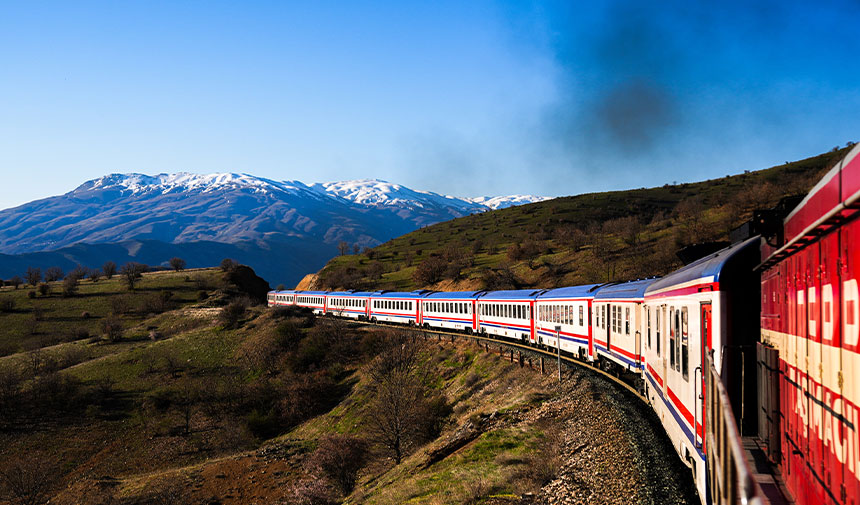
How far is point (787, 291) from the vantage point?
5.22 m

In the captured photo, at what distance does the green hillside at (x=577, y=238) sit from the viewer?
71.4 metres

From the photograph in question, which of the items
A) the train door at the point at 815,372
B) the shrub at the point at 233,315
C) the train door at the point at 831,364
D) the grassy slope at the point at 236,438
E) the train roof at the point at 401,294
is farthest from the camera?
the shrub at the point at 233,315

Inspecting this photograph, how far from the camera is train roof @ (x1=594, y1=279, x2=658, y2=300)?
17.7 m

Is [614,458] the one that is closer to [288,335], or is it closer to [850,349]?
[850,349]

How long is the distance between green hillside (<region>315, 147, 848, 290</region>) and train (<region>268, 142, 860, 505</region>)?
5257cm

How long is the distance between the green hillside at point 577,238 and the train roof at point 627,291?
38724mm

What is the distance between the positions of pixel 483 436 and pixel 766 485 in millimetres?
15780

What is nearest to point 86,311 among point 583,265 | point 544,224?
point 583,265

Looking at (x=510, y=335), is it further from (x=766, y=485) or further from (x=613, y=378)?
(x=766, y=485)

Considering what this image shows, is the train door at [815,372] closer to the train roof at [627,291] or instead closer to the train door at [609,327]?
the train roof at [627,291]

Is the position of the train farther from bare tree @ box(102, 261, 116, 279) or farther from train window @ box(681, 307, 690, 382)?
bare tree @ box(102, 261, 116, 279)

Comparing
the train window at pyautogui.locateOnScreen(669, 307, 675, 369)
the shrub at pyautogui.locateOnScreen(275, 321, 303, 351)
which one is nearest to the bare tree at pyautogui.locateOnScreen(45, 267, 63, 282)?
the shrub at pyautogui.locateOnScreen(275, 321, 303, 351)

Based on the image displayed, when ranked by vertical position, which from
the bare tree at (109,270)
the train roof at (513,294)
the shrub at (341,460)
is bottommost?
the shrub at (341,460)

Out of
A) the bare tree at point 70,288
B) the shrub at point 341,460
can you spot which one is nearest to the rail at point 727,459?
the shrub at point 341,460
